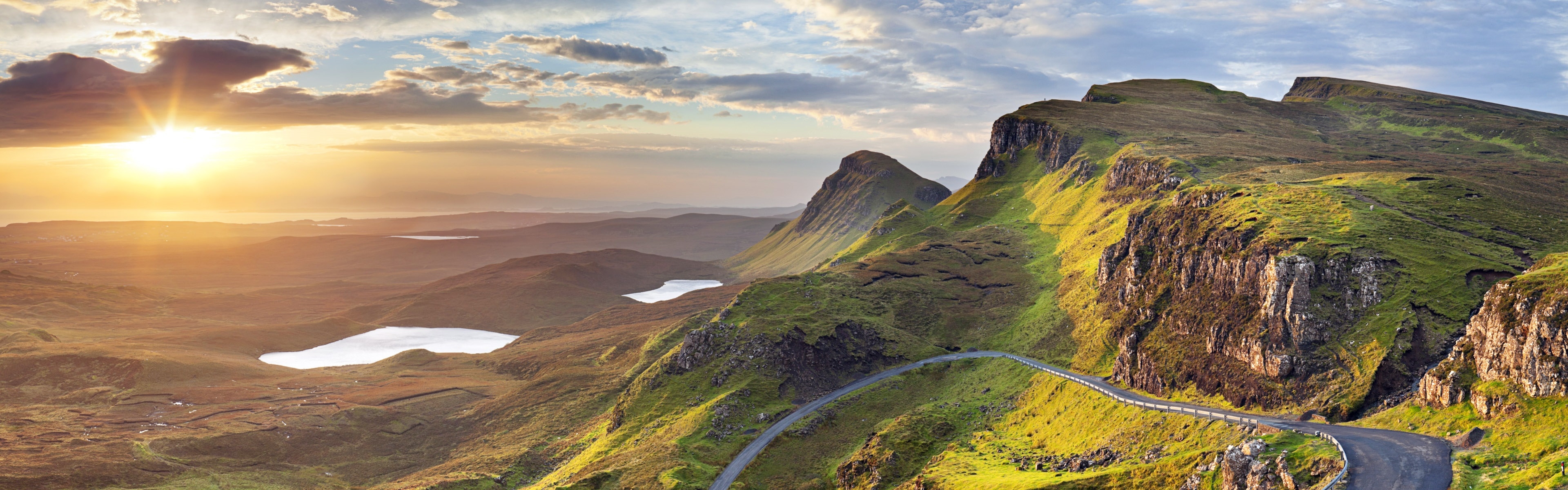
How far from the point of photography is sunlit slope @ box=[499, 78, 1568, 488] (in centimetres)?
8612

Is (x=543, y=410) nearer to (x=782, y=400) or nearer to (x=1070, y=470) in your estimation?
(x=782, y=400)

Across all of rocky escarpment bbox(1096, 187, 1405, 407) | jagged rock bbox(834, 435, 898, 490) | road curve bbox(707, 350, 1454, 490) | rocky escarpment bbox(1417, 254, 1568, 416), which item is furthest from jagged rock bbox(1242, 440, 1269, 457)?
jagged rock bbox(834, 435, 898, 490)

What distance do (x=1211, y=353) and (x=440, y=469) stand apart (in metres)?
130

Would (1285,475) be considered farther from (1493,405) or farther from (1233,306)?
(1233,306)

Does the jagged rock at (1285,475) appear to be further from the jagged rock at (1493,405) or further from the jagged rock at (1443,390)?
the jagged rock at (1443,390)

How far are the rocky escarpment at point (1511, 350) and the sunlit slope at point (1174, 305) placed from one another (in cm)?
741

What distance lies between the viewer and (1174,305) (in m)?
112

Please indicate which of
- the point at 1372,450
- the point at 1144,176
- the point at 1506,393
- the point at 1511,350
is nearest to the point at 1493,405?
the point at 1506,393

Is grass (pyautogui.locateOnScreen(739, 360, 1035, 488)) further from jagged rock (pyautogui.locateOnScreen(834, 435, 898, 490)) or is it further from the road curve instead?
the road curve

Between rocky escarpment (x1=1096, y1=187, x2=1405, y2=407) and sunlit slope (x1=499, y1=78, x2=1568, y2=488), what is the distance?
0.86 feet

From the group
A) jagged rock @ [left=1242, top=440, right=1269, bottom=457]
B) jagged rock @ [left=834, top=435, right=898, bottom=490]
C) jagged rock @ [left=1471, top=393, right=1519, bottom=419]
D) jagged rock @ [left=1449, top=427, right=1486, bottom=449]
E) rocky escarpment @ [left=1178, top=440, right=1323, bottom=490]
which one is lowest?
jagged rock @ [left=834, top=435, right=898, bottom=490]

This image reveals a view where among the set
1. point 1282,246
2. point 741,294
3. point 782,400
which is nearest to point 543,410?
point 741,294

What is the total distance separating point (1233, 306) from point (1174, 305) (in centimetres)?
1355

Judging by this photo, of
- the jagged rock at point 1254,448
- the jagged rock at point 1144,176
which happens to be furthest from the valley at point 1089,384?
the jagged rock at point 1144,176
